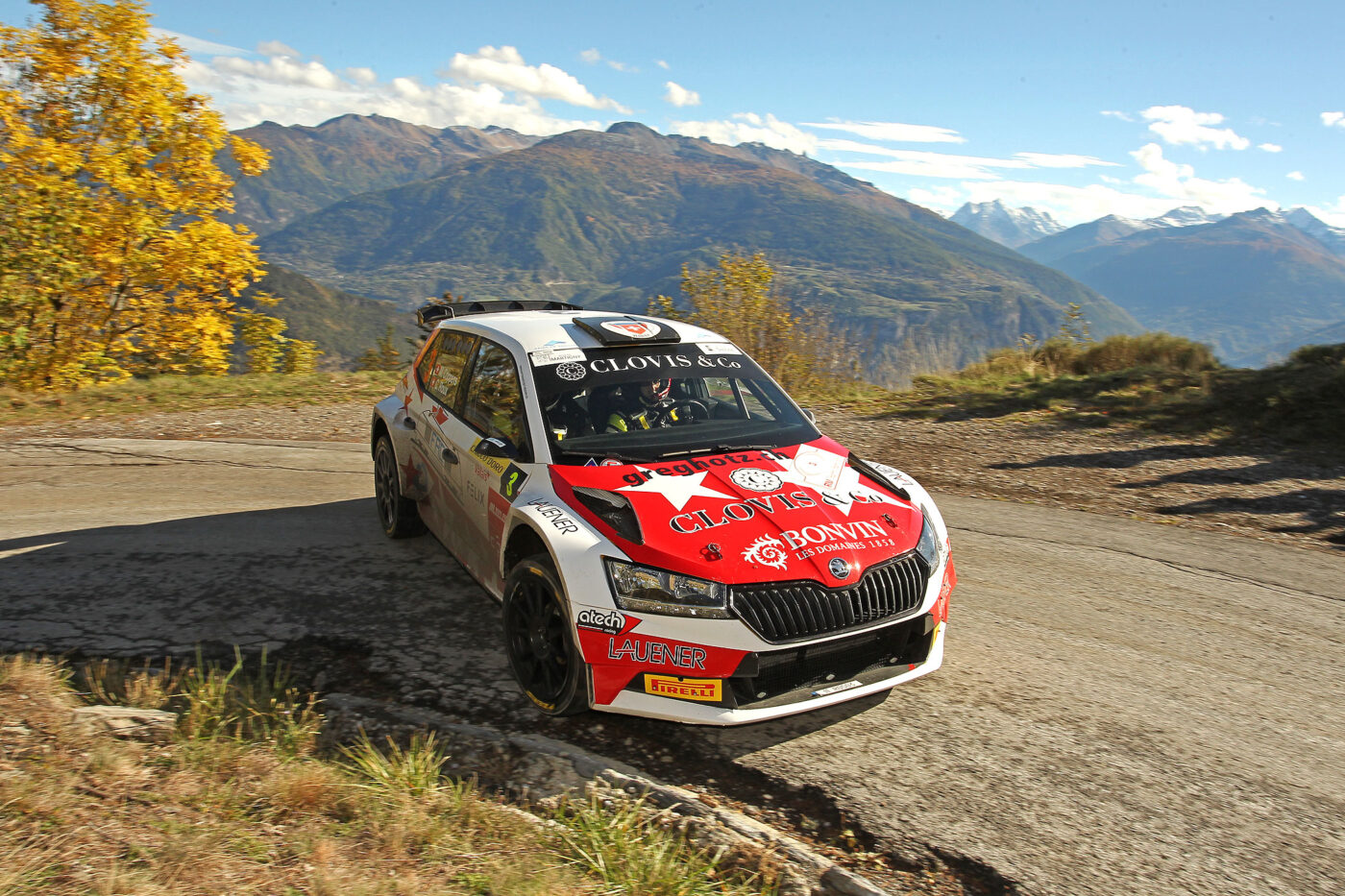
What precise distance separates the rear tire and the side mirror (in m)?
1.66

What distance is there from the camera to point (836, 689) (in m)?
3.52

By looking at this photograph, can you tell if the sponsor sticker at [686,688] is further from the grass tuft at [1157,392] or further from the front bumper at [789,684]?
the grass tuft at [1157,392]

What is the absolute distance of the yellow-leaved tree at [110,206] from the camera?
15.2m

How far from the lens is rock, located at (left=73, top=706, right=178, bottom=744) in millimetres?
3271

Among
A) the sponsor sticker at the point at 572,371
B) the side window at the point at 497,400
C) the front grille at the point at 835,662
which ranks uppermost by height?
the sponsor sticker at the point at 572,371

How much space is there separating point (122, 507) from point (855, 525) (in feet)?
20.9

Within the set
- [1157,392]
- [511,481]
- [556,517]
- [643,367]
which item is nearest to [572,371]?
[643,367]

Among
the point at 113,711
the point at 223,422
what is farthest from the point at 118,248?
the point at 113,711

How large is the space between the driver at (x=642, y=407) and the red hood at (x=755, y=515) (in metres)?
0.42

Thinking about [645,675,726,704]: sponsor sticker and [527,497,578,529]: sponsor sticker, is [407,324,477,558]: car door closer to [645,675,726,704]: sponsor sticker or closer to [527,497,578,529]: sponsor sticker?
[527,497,578,529]: sponsor sticker

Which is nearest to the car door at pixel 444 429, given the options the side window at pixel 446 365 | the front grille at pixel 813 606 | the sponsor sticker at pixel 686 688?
the side window at pixel 446 365

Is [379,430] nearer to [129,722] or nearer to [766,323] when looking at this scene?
[129,722]

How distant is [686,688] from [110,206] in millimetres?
18498

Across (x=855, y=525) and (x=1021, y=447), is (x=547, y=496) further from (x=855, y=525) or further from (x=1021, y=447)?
(x=1021, y=447)
